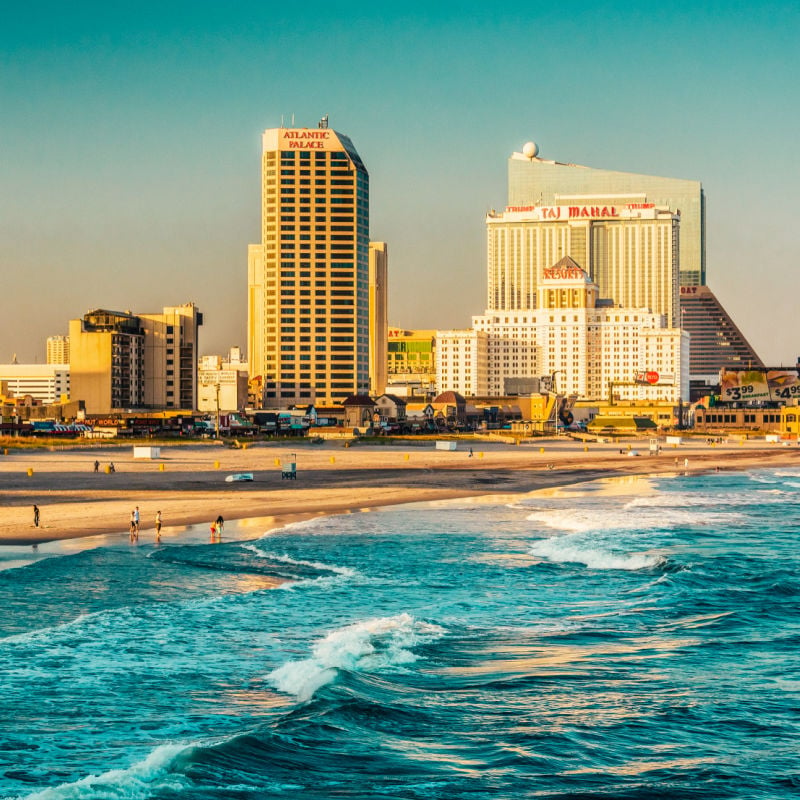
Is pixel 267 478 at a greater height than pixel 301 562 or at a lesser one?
greater

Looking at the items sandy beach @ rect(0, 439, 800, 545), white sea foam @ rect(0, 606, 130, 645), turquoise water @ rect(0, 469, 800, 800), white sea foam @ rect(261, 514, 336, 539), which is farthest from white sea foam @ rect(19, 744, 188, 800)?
white sea foam @ rect(261, 514, 336, 539)

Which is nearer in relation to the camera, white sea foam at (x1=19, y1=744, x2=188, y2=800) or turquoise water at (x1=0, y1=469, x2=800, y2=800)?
white sea foam at (x1=19, y1=744, x2=188, y2=800)

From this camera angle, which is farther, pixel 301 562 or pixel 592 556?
pixel 592 556

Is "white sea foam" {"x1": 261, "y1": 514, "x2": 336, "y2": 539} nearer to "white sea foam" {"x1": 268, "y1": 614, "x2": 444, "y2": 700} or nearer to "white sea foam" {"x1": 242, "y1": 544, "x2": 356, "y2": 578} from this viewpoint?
"white sea foam" {"x1": 242, "y1": 544, "x2": 356, "y2": 578}

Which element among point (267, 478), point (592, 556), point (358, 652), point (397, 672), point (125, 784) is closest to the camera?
point (125, 784)

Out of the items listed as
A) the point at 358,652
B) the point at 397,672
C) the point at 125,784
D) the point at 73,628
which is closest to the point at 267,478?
the point at 73,628

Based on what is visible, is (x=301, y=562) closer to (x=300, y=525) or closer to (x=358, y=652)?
(x=300, y=525)

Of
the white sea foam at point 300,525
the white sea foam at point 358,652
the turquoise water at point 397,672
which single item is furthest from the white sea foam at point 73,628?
the white sea foam at point 300,525
